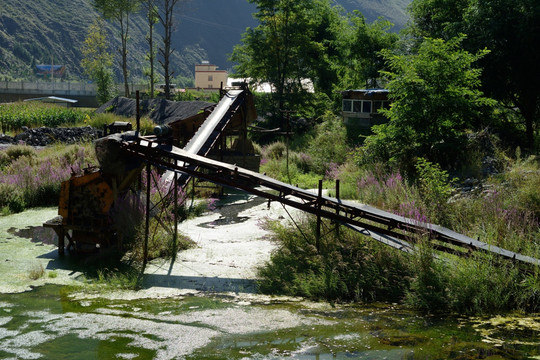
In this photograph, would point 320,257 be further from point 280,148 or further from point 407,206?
point 280,148

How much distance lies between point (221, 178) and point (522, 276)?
528 centimetres

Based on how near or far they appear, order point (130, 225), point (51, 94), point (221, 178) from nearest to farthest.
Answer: point (221, 178)
point (130, 225)
point (51, 94)

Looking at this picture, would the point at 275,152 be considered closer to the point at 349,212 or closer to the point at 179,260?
the point at 179,260

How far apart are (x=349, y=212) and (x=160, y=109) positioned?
20274 mm

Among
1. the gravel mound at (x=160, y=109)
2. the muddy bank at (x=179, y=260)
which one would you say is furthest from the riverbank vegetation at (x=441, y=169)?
the gravel mound at (x=160, y=109)

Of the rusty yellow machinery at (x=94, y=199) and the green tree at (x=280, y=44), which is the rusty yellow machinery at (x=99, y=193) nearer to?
the rusty yellow machinery at (x=94, y=199)

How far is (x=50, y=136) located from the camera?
76.6ft

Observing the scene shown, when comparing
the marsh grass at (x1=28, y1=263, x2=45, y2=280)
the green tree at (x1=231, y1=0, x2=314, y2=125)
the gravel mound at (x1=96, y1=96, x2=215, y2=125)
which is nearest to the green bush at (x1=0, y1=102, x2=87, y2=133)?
the gravel mound at (x1=96, y1=96, x2=215, y2=125)

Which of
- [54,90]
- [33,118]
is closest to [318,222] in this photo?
[33,118]

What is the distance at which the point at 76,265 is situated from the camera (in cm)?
1012

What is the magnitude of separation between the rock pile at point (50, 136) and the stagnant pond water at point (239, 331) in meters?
16.0

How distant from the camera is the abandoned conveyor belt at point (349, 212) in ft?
28.8

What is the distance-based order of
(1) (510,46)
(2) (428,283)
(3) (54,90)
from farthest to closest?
1. (3) (54,90)
2. (1) (510,46)
3. (2) (428,283)

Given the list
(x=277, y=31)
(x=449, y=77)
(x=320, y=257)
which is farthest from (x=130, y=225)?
(x=277, y=31)
